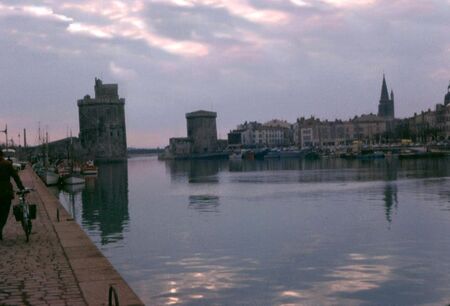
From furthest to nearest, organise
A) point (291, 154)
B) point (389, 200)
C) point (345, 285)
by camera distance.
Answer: point (291, 154) → point (389, 200) → point (345, 285)

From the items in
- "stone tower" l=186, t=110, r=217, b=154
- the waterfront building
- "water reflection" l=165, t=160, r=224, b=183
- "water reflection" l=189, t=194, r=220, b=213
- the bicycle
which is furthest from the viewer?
"stone tower" l=186, t=110, r=217, b=154

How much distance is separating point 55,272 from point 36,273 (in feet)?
0.98

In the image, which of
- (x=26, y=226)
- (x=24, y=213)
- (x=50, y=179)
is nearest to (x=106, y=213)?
(x=24, y=213)

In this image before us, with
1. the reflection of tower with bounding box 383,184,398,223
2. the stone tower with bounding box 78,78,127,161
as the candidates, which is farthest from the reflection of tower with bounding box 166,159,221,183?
the stone tower with bounding box 78,78,127,161

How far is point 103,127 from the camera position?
15312 cm

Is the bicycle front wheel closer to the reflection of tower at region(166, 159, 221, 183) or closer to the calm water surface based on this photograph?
the calm water surface

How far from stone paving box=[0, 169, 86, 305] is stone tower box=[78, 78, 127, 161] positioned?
14035 centimetres

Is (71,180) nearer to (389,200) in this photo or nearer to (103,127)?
(389,200)

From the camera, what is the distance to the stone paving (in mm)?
8375

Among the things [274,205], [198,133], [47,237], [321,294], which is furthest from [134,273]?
[198,133]

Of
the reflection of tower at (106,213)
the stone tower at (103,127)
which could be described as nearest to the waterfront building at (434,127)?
the stone tower at (103,127)

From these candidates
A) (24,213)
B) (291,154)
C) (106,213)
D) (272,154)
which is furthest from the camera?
(272,154)

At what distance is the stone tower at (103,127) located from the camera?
153 meters

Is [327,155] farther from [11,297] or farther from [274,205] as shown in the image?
[11,297]
